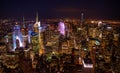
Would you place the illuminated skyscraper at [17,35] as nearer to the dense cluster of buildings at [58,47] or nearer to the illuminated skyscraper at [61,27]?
the dense cluster of buildings at [58,47]

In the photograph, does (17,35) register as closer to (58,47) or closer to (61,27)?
(58,47)

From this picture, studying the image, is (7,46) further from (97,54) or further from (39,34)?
(97,54)

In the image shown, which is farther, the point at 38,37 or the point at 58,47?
the point at 38,37

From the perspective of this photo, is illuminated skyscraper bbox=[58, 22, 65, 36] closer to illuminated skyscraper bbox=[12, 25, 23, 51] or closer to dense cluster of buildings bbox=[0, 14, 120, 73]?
dense cluster of buildings bbox=[0, 14, 120, 73]

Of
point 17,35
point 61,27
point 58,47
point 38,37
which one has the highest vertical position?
point 61,27

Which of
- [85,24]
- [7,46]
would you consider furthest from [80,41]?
[7,46]

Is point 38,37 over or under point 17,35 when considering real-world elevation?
under

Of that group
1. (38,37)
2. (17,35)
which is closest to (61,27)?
(38,37)

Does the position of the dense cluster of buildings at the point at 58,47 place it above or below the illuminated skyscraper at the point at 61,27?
below

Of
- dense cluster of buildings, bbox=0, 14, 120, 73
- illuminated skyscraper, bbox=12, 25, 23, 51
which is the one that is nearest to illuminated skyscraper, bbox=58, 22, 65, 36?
dense cluster of buildings, bbox=0, 14, 120, 73

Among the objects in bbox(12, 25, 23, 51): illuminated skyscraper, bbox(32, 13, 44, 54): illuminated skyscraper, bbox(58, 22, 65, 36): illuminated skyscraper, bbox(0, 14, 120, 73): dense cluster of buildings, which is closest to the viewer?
bbox(0, 14, 120, 73): dense cluster of buildings

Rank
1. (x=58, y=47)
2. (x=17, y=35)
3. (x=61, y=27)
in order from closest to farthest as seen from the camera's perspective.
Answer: (x=58, y=47) < (x=17, y=35) < (x=61, y=27)

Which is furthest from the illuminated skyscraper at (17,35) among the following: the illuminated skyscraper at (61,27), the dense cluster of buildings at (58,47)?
the illuminated skyscraper at (61,27)
